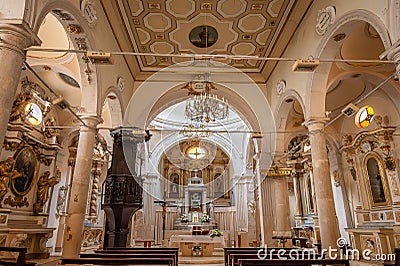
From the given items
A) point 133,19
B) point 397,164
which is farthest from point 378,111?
point 133,19

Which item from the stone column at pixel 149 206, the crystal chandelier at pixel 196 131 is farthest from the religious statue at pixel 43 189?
the stone column at pixel 149 206

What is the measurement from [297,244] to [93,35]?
11784 mm

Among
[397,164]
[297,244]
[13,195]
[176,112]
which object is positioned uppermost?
[176,112]

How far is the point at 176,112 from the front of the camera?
676 inches

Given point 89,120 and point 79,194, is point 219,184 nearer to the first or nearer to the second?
point 89,120

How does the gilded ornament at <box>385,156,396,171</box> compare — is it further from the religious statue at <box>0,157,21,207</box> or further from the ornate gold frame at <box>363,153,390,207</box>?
the religious statue at <box>0,157,21,207</box>

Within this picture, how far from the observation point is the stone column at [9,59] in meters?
3.27

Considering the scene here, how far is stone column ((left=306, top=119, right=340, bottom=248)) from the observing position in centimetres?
579

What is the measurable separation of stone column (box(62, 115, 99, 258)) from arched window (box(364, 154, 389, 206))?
8758mm

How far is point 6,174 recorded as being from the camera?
7.83 meters

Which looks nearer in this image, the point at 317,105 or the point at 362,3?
the point at 362,3

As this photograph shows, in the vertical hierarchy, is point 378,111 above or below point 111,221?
above

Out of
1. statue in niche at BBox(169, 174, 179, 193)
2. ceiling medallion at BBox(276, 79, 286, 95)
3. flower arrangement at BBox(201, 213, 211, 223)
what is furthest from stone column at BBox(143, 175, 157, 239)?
ceiling medallion at BBox(276, 79, 286, 95)

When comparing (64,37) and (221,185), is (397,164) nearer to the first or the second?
(64,37)
